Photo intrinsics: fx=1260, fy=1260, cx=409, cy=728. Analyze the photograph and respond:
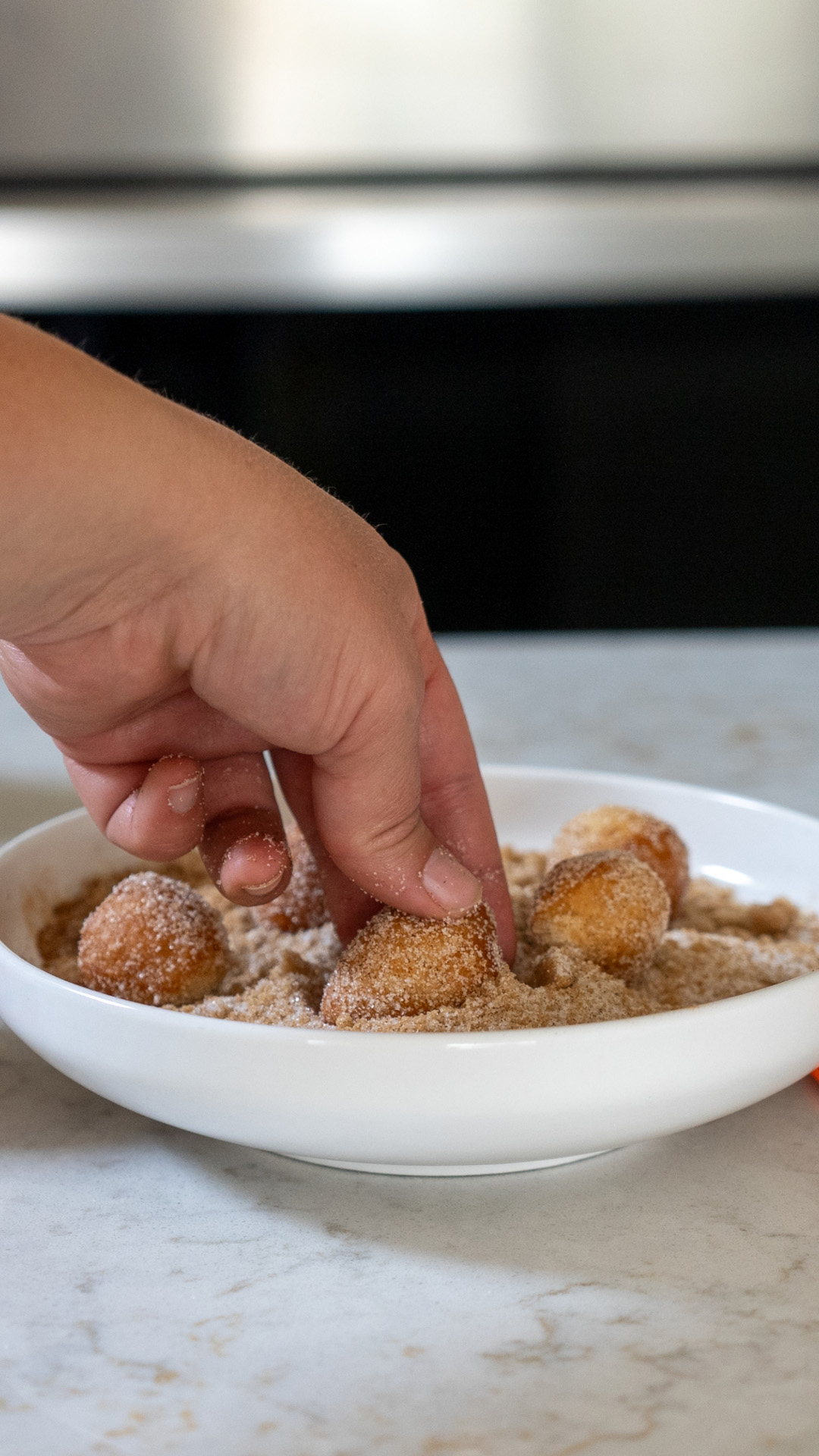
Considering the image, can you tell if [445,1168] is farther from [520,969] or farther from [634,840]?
[634,840]

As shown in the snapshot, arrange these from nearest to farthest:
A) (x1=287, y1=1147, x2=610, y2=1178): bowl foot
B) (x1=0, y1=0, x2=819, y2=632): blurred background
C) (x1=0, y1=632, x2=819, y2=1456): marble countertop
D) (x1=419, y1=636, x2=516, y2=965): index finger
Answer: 1. (x1=0, y1=632, x2=819, y2=1456): marble countertop
2. (x1=287, y1=1147, x2=610, y2=1178): bowl foot
3. (x1=419, y1=636, x2=516, y2=965): index finger
4. (x1=0, y1=0, x2=819, y2=632): blurred background

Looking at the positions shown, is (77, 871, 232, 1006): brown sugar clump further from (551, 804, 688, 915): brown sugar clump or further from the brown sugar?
(551, 804, 688, 915): brown sugar clump

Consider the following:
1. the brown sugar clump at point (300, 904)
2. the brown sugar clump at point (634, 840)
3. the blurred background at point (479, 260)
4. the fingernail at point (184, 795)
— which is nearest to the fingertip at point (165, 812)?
the fingernail at point (184, 795)

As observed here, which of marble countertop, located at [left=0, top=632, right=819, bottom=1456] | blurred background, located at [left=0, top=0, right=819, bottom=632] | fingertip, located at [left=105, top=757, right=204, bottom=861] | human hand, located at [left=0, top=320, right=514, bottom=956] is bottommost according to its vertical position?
marble countertop, located at [left=0, top=632, right=819, bottom=1456]

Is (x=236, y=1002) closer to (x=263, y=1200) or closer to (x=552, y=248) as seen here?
(x=263, y=1200)

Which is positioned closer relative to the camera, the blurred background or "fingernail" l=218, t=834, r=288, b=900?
"fingernail" l=218, t=834, r=288, b=900

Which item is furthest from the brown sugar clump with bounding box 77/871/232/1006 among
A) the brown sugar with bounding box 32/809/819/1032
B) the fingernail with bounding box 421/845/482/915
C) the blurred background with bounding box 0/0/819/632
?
the blurred background with bounding box 0/0/819/632

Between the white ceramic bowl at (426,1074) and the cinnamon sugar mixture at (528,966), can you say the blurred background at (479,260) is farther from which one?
the white ceramic bowl at (426,1074)
